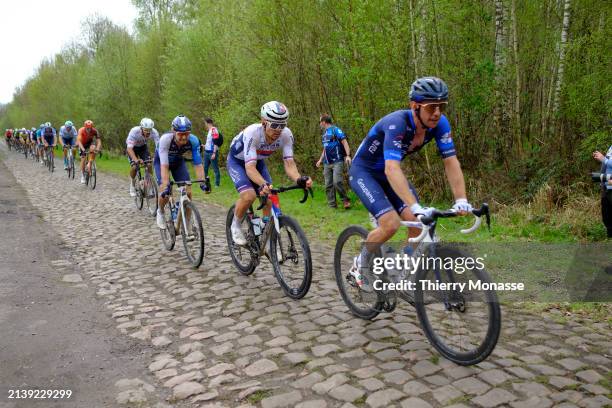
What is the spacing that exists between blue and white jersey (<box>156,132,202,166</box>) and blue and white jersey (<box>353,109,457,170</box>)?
4.23 meters

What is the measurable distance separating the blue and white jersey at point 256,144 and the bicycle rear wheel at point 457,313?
9.41ft

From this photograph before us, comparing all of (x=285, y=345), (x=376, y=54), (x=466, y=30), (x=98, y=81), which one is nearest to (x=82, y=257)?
(x=285, y=345)

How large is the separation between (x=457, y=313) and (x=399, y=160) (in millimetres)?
1438

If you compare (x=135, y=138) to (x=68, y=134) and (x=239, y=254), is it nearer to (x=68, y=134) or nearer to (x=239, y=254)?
(x=239, y=254)

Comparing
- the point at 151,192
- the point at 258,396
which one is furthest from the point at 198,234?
the point at 151,192

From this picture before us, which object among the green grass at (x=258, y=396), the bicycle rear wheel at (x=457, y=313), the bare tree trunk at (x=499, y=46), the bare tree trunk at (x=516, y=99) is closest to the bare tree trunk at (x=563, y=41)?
the bare tree trunk at (x=516, y=99)

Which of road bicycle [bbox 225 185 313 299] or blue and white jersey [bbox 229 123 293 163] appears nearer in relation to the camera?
road bicycle [bbox 225 185 313 299]

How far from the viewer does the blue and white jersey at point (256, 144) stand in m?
6.20

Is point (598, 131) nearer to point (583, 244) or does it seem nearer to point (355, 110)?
point (583, 244)

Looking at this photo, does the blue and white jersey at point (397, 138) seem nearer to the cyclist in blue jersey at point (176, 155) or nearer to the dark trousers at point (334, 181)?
the cyclist in blue jersey at point (176, 155)

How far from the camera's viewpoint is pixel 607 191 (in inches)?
286

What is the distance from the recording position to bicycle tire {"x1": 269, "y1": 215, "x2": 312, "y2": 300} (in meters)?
5.54

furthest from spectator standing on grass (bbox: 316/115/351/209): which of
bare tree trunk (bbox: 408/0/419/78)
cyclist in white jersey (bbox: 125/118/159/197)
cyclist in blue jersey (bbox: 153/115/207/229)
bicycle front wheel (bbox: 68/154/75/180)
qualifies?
bicycle front wheel (bbox: 68/154/75/180)

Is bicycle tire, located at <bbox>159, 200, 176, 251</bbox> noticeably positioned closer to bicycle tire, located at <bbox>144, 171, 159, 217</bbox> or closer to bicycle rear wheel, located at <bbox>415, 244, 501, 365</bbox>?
bicycle tire, located at <bbox>144, 171, 159, 217</bbox>
